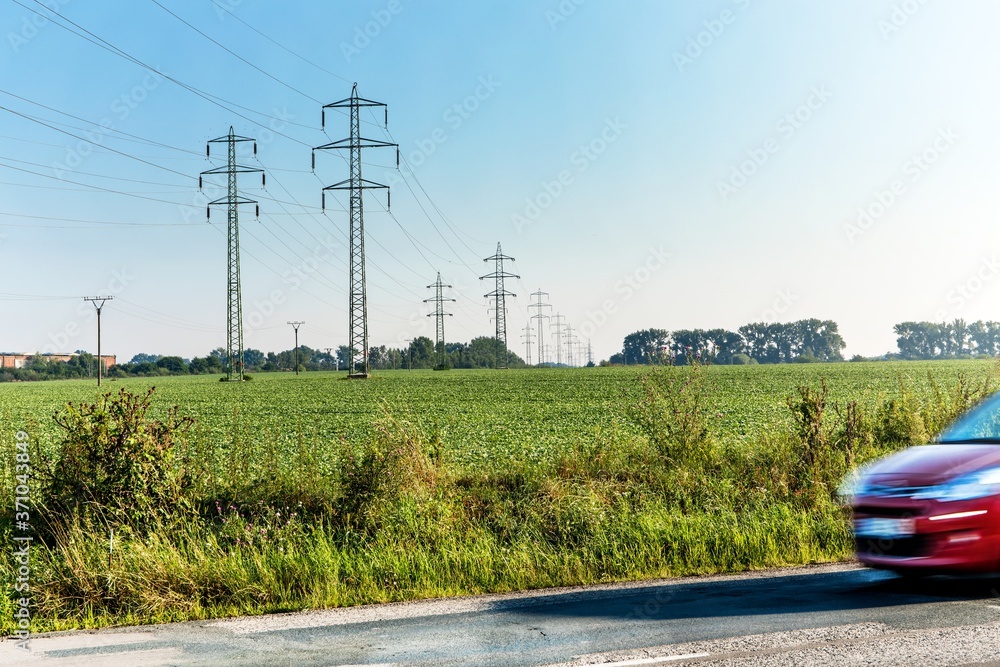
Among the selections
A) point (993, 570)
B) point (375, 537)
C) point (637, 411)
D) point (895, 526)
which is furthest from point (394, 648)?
point (637, 411)

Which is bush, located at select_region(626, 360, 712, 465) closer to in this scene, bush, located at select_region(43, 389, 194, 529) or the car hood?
the car hood

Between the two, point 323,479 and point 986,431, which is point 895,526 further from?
point 323,479

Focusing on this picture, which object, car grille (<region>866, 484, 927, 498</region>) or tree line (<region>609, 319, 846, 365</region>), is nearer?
car grille (<region>866, 484, 927, 498</region>)

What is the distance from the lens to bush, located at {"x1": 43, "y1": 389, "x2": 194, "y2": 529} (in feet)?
29.5

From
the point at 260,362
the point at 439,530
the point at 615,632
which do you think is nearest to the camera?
the point at 615,632

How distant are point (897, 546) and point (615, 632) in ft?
8.25

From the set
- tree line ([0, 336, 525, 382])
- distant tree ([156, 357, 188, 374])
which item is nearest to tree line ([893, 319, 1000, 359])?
tree line ([0, 336, 525, 382])

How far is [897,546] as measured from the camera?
21.9 ft

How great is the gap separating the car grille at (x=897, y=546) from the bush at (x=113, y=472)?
Result: 7079 mm

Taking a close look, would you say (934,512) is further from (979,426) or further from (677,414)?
(677,414)

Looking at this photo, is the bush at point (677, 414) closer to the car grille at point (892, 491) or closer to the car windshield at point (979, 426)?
the car windshield at point (979, 426)

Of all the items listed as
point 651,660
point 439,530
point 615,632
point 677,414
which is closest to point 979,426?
point 615,632

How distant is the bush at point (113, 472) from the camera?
899 centimetres

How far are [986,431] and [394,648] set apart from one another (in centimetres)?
571
